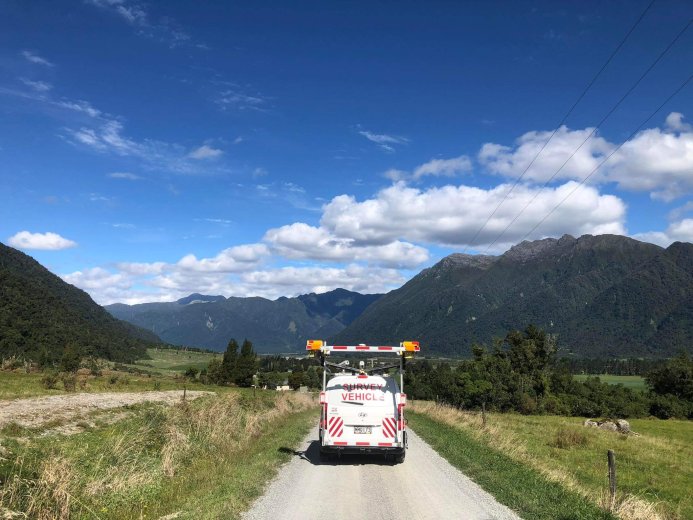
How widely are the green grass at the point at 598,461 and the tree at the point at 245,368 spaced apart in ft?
261

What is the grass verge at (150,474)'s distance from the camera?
28.3ft

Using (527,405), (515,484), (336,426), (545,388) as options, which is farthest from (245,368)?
(515,484)

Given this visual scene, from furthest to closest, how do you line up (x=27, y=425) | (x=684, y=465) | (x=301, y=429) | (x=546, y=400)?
(x=546, y=400), (x=684, y=465), (x=301, y=429), (x=27, y=425)

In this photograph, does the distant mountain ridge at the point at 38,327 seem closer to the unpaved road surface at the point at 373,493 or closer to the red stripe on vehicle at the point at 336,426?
the red stripe on vehicle at the point at 336,426

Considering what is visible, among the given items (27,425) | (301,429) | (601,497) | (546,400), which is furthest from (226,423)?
(546,400)

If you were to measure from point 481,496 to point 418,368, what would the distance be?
492ft

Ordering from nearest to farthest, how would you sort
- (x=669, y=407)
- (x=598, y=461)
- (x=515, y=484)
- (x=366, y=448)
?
(x=515, y=484)
(x=366, y=448)
(x=598, y=461)
(x=669, y=407)

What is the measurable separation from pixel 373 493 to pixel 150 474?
4.93 metres

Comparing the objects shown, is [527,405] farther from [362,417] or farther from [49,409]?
[362,417]

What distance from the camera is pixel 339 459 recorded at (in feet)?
51.0

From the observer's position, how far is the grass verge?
862 centimetres

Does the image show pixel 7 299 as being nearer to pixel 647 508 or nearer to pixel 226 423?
pixel 226 423

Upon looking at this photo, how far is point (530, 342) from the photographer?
97.0m

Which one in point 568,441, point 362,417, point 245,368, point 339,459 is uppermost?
point 362,417
